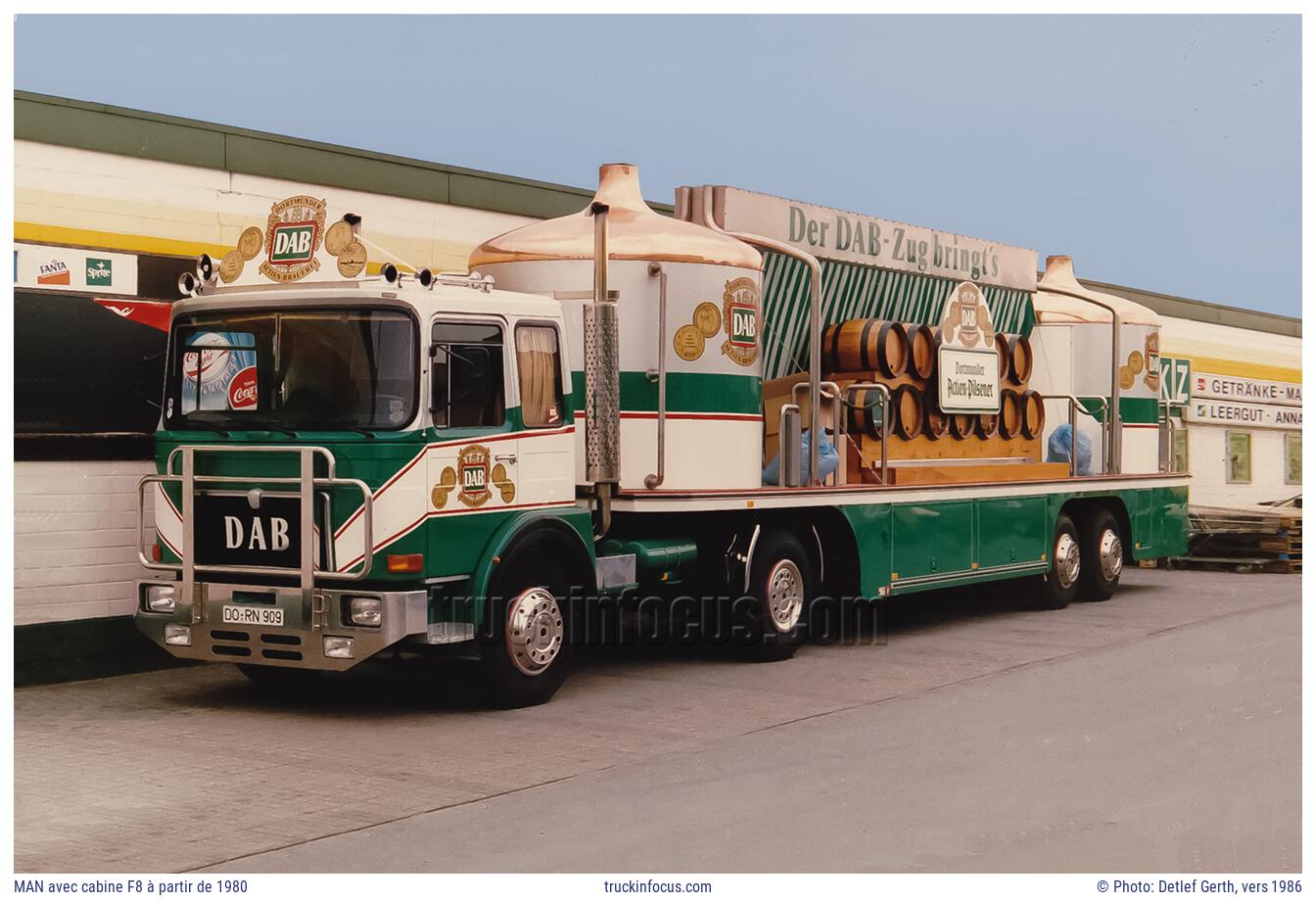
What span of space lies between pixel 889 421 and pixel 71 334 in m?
7.39

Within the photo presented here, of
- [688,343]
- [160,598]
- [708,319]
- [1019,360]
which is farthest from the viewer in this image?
[1019,360]

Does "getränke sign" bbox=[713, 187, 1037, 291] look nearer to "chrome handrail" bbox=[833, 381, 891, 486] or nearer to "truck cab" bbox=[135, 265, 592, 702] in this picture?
"chrome handrail" bbox=[833, 381, 891, 486]

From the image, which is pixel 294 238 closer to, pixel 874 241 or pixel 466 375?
pixel 466 375

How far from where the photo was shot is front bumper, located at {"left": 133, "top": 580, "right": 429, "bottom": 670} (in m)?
10.5

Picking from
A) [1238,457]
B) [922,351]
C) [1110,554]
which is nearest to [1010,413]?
[1110,554]

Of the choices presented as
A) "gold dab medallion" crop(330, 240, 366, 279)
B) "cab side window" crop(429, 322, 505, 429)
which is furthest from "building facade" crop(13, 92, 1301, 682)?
"cab side window" crop(429, 322, 505, 429)

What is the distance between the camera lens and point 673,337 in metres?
12.9

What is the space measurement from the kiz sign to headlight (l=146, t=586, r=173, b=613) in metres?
8.46

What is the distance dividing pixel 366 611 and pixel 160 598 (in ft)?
5.45

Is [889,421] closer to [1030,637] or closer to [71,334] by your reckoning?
[1030,637]

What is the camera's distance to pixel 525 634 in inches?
444

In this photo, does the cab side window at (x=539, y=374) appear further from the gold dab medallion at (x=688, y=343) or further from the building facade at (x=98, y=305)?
the building facade at (x=98, y=305)

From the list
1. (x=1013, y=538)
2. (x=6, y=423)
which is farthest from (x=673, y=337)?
(x=1013, y=538)

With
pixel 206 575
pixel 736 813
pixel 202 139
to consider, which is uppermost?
pixel 202 139
